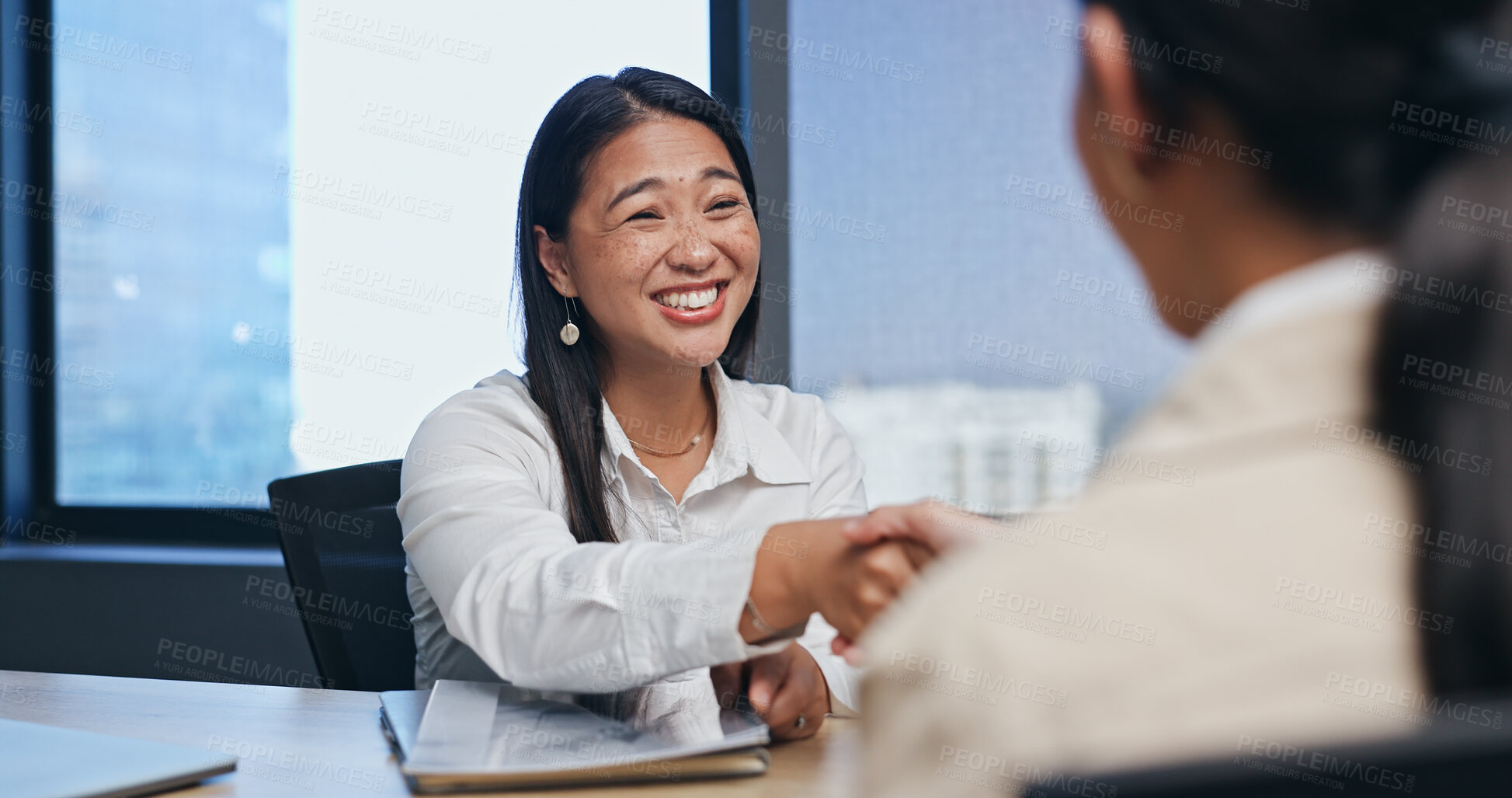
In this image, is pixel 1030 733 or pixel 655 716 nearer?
pixel 1030 733

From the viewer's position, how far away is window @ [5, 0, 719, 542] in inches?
101

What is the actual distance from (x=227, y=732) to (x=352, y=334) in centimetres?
177

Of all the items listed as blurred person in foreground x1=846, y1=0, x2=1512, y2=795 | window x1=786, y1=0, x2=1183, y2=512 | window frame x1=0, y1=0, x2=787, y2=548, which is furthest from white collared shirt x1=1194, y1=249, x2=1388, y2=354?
window frame x1=0, y1=0, x2=787, y2=548

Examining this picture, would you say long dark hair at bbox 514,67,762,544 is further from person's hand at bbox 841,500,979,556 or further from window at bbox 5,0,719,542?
window at bbox 5,0,719,542

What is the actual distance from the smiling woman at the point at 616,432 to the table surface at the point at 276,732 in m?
0.13

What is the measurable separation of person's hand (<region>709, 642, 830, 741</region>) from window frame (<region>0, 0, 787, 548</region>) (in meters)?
2.03

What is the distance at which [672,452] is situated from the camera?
1727 mm

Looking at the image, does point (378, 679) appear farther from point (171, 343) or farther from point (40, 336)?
point (40, 336)

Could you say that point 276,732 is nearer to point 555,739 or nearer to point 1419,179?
point 555,739

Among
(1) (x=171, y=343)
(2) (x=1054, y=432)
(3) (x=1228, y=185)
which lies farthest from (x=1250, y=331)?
(1) (x=171, y=343)

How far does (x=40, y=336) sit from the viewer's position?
2.83 metres

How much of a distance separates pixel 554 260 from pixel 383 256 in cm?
115

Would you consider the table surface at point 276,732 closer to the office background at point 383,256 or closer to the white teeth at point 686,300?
the white teeth at point 686,300

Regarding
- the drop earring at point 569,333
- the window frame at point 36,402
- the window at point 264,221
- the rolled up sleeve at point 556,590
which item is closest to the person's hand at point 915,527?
the rolled up sleeve at point 556,590
